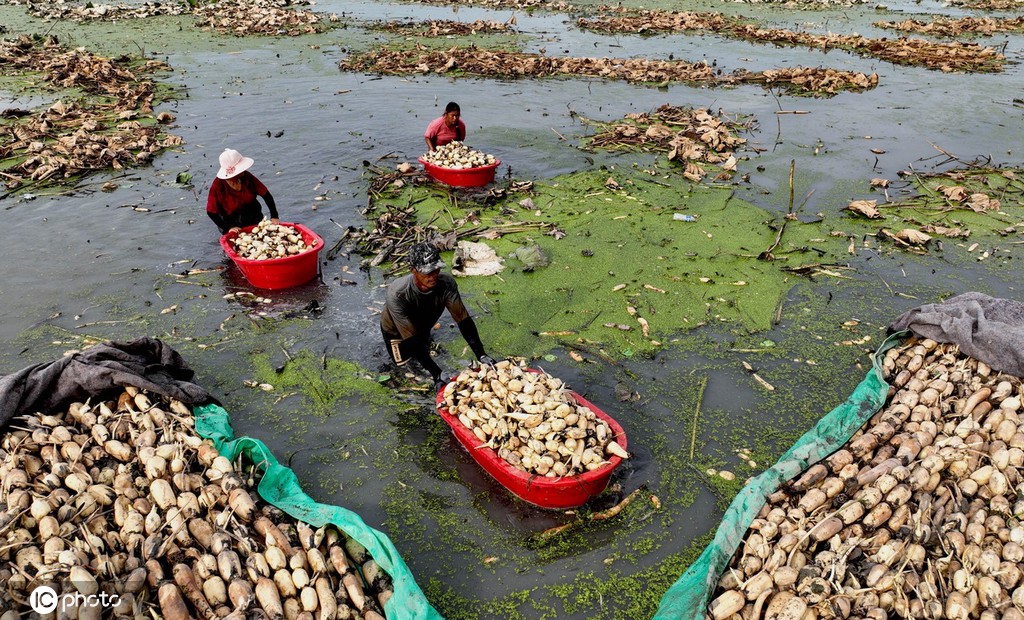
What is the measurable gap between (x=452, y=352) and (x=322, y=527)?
2.63m

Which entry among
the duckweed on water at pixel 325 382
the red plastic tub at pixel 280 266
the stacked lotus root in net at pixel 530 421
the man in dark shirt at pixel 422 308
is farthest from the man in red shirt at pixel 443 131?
the stacked lotus root in net at pixel 530 421

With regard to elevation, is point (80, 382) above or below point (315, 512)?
above

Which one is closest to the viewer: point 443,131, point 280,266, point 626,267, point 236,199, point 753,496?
point 753,496

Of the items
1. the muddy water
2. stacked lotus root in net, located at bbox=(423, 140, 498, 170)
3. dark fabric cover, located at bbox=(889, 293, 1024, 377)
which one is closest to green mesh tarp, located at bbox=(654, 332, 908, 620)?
the muddy water

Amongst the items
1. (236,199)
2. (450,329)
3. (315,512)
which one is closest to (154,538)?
(315,512)

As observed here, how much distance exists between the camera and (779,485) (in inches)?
145

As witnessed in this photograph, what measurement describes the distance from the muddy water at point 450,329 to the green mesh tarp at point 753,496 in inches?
14.8

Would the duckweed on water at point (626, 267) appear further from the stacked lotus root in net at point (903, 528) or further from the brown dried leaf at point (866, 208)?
the stacked lotus root in net at point (903, 528)

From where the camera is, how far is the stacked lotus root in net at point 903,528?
2.94 m

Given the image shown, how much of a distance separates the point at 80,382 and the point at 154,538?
151cm

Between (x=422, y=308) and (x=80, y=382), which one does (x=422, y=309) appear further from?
(x=80, y=382)

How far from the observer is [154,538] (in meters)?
3.13

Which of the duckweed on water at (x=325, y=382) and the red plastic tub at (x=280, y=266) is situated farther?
the red plastic tub at (x=280, y=266)

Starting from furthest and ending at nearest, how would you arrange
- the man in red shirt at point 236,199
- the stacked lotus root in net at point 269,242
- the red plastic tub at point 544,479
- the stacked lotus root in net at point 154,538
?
the man in red shirt at point 236,199 < the stacked lotus root in net at point 269,242 < the red plastic tub at point 544,479 < the stacked lotus root in net at point 154,538
